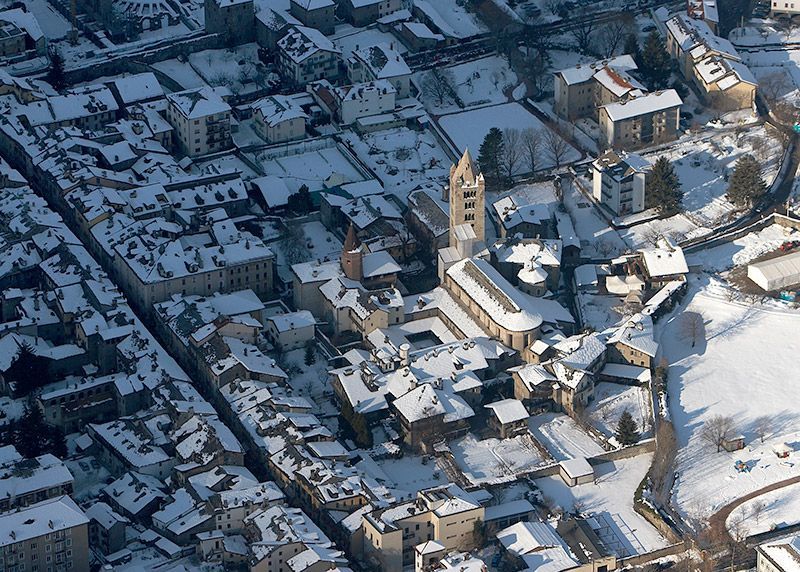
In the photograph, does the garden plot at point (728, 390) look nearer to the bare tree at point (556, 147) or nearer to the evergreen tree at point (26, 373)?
the bare tree at point (556, 147)

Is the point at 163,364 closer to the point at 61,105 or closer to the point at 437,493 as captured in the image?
the point at 437,493

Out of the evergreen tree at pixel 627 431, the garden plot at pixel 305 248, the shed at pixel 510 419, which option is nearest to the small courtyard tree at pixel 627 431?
the evergreen tree at pixel 627 431

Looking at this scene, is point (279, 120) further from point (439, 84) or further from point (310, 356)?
point (310, 356)

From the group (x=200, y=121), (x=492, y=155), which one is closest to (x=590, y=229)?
(x=492, y=155)

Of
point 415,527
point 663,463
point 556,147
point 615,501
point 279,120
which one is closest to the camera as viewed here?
point 415,527

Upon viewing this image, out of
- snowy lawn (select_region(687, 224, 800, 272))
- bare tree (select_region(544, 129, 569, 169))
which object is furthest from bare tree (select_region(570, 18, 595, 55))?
snowy lawn (select_region(687, 224, 800, 272))
